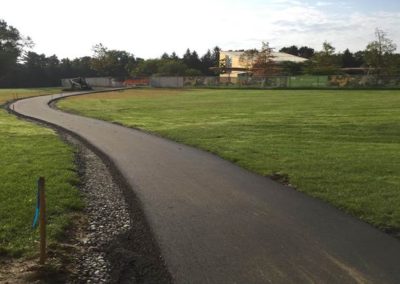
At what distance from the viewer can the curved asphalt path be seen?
20.1ft

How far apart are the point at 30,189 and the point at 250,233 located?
4.90m

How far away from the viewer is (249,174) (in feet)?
39.8

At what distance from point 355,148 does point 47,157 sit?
29.2ft

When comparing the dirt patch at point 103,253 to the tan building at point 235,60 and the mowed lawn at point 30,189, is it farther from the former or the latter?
the tan building at point 235,60

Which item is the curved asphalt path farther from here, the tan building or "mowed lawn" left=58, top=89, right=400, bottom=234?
the tan building

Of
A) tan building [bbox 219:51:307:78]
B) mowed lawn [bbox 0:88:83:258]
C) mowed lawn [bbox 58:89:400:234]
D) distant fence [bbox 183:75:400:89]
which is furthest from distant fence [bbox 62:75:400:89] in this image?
mowed lawn [bbox 0:88:83:258]

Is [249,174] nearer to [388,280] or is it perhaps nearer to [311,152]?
[311,152]

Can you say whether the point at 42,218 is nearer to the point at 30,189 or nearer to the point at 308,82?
the point at 30,189

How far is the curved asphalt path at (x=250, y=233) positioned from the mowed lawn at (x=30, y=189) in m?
1.40

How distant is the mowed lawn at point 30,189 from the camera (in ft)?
24.2

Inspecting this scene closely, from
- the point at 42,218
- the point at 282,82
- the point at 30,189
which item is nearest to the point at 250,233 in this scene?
the point at 42,218

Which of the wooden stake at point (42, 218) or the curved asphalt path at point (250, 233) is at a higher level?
the wooden stake at point (42, 218)

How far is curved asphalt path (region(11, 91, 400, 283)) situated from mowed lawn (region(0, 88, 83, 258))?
1405mm

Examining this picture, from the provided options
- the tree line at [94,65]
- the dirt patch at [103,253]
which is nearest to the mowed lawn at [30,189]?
the dirt patch at [103,253]
